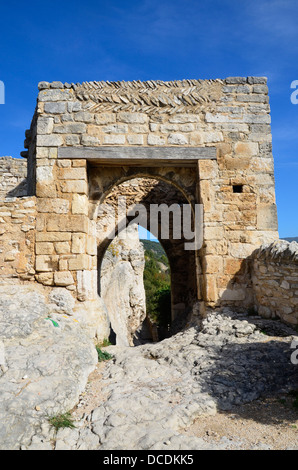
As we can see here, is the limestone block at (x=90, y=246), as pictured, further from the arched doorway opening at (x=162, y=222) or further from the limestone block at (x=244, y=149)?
the arched doorway opening at (x=162, y=222)

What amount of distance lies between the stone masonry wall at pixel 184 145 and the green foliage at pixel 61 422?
8.80ft

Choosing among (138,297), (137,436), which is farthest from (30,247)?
(138,297)

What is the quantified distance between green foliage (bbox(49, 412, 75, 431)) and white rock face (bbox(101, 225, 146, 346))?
9255 millimetres

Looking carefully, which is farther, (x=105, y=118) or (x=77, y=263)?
(x=105, y=118)

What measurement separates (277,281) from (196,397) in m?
2.25

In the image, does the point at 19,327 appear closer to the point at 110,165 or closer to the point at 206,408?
the point at 206,408

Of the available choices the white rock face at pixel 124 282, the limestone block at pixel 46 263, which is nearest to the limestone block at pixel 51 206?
the limestone block at pixel 46 263

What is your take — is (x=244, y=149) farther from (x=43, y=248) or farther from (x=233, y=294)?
(x=43, y=248)

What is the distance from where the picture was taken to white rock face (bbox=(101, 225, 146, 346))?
1288 cm

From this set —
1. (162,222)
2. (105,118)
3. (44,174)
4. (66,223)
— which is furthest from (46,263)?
(162,222)

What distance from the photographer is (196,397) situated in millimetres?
3463

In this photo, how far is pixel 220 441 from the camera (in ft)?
9.00

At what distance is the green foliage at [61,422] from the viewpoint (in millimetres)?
2956

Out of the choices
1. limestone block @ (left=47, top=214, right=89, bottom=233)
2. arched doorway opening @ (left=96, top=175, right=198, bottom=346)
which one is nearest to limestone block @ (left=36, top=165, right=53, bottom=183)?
limestone block @ (left=47, top=214, right=89, bottom=233)
